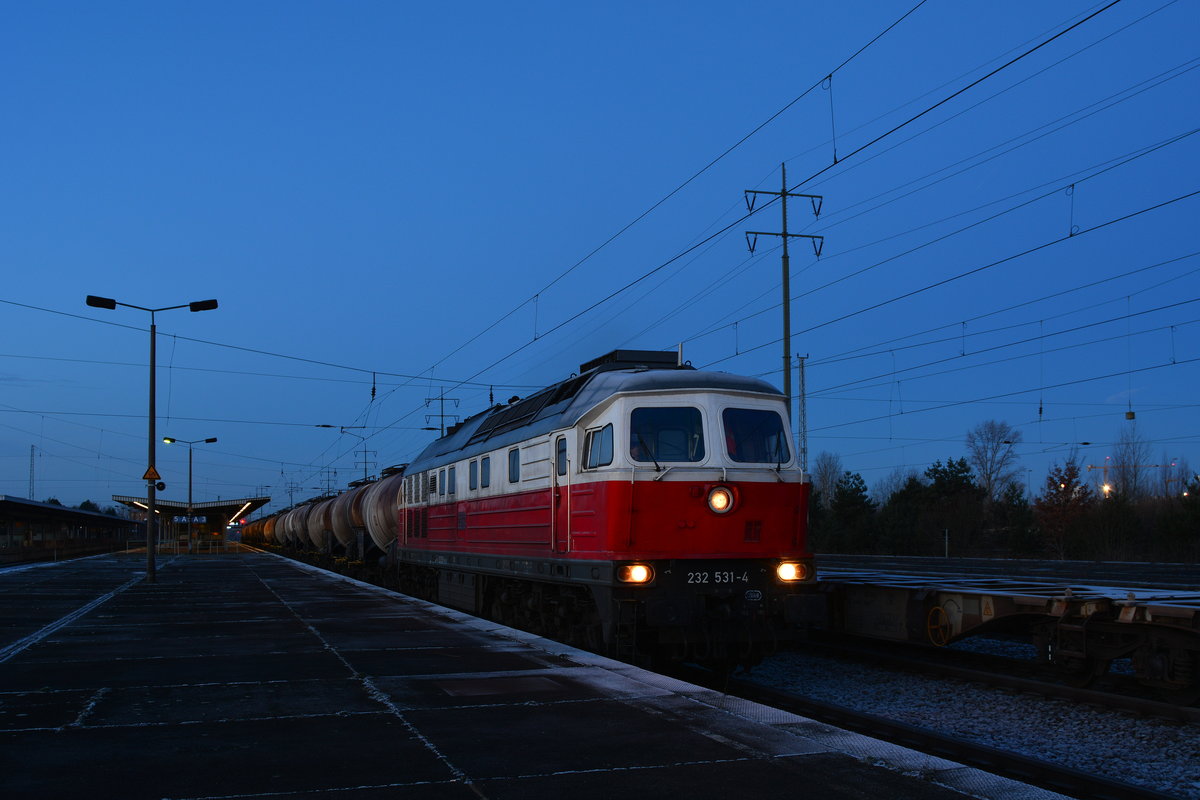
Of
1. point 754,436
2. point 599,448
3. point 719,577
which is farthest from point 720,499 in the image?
point 599,448

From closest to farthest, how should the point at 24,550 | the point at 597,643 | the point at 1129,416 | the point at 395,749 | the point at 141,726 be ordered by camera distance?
the point at 395,749, the point at 141,726, the point at 597,643, the point at 1129,416, the point at 24,550

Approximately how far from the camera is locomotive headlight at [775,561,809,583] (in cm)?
1212

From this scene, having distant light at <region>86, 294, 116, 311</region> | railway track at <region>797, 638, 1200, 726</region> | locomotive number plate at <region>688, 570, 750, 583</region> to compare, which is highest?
distant light at <region>86, 294, 116, 311</region>

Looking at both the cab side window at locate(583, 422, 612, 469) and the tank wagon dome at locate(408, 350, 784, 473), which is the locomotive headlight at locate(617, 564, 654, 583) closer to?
the cab side window at locate(583, 422, 612, 469)

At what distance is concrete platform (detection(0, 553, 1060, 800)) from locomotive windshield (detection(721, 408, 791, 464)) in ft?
10.7

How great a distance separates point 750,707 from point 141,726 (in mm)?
4888

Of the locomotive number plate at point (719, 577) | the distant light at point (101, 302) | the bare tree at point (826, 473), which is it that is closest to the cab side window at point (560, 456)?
the locomotive number plate at point (719, 577)

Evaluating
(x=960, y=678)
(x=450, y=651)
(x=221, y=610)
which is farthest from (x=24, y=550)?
(x=960, y=678)

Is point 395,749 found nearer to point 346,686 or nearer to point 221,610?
point 346,686

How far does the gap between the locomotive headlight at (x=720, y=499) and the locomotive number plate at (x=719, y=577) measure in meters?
0.75

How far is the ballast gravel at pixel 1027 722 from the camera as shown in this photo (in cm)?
807

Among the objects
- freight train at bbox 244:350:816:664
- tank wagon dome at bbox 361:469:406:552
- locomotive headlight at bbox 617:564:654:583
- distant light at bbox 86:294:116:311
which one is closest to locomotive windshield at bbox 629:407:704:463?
freight train at bbox 244:350:816:664

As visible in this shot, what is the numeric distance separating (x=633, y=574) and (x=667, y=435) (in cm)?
183

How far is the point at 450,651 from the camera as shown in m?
12.0
